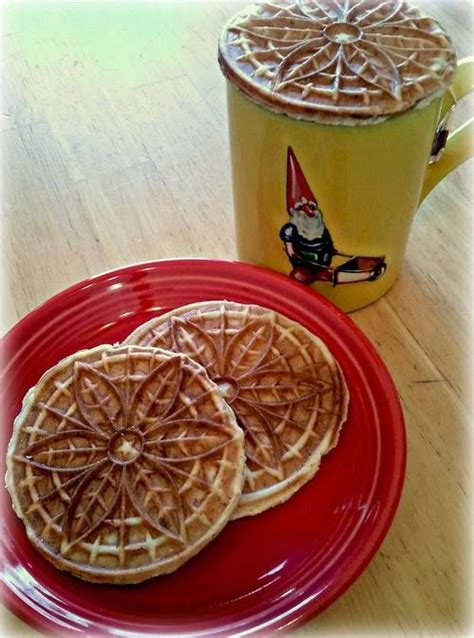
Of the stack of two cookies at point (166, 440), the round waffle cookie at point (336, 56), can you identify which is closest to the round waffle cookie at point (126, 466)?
the stack of two cookies at point (166, 440)

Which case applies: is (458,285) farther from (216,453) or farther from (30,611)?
(30,611)

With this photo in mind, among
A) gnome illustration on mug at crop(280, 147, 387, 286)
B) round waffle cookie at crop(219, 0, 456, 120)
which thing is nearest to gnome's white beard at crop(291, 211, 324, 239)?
gnome illustration on mug at crop(280, 147, 387, 286)

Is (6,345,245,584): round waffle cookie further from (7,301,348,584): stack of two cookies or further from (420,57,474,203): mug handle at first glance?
(420,57,474,203): mug handle

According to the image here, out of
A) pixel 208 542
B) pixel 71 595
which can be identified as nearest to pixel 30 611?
pixel 71 595

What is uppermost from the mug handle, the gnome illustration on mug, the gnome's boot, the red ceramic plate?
the mug handle

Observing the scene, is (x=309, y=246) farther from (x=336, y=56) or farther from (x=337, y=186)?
(x=336, y=56)

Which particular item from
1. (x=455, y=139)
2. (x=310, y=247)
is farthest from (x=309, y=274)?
(x=455, y=139)
